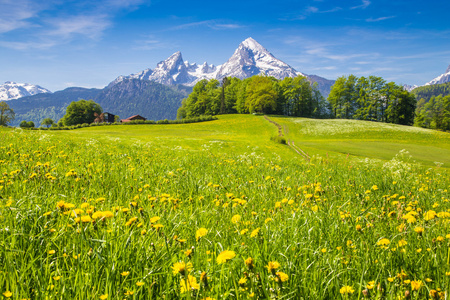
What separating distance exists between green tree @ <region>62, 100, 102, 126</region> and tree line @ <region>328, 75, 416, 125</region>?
103 m

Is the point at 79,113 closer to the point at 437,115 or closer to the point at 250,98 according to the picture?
the point at 250,98

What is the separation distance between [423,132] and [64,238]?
62.3 meters

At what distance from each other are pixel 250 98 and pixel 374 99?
1621 inches

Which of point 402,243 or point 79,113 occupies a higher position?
point 79,113

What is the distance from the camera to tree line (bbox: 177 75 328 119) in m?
79.7

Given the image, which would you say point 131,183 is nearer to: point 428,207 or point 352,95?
point 428,207

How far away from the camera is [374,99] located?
75.3 m

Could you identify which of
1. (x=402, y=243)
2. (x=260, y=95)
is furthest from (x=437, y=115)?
(x=402, y=243)

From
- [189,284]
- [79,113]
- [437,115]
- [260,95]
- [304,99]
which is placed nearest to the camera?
[189,284]

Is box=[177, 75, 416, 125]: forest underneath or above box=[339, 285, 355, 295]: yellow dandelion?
above

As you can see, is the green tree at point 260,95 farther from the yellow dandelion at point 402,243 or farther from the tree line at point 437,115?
the yellow dandelion at point 402,243

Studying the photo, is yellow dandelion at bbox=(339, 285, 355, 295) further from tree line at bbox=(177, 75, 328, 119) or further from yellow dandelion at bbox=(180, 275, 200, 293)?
tree line at bbox=(177, 75, 328, 119)

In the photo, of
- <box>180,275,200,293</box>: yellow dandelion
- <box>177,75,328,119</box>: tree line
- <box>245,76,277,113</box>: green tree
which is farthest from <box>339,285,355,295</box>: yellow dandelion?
<box>177,75,328,119</box>: tree line

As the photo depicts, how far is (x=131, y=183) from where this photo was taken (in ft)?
14.3
